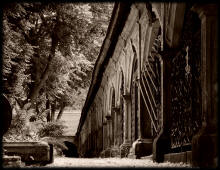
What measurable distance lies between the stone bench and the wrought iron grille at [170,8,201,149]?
7.76 ft

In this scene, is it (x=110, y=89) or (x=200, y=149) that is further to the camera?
(x=110, y=89)

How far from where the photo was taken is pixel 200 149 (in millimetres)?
5980

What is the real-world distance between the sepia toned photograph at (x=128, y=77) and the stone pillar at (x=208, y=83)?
0.01 m

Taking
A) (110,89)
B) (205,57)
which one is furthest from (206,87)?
(110,89)


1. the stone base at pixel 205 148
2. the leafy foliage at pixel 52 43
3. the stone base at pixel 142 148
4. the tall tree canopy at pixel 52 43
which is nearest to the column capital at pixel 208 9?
the stone base at pixel 205 148

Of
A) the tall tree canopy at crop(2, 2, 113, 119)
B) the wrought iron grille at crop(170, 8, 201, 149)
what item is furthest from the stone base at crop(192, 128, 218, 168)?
the tall tree canopy at crop(2, 2, 113, 119)

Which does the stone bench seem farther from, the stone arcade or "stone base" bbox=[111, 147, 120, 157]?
"stone base" bbox=[111, 147, 120, 157]

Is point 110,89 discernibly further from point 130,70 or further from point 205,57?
point 205,57

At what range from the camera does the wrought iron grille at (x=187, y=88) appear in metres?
7.83

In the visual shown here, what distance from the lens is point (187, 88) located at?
8.31 m

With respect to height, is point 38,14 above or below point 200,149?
above

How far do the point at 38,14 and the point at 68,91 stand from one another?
30.1 ft

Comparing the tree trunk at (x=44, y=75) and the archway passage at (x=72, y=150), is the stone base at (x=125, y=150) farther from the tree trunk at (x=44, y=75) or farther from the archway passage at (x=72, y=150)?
the archway passage at (x=72, y=150)

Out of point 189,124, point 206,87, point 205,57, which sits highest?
point 205,57
